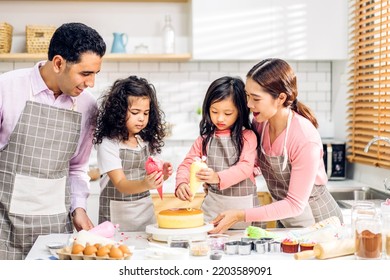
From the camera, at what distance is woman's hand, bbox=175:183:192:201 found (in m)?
2.22

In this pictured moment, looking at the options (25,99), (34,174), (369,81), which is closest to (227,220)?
(34,174)

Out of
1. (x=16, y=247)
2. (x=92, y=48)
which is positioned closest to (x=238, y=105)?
(x=92, y=48)

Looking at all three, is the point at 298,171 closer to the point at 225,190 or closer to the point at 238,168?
the point at 238,168

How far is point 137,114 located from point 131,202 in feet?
1.14

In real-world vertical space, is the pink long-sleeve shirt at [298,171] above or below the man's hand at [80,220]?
above

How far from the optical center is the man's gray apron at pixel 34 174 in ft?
7.30

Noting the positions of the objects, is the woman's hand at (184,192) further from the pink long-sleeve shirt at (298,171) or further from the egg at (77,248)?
the egg at (77,248)

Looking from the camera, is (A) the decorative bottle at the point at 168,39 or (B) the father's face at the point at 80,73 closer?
(B) the father's face at the point at 80,73

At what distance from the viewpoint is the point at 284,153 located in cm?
226

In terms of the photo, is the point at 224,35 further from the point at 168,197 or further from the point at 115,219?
the point at 115,219

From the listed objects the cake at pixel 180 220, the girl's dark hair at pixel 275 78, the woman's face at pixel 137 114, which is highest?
the girl's dark hair at pixel 275 78

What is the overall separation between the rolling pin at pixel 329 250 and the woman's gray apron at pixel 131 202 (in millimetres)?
803

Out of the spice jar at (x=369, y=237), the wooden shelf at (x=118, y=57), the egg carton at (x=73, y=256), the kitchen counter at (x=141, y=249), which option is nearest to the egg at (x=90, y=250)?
the egg carton at (x=73, y=256)

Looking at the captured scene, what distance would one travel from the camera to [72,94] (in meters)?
2.21
